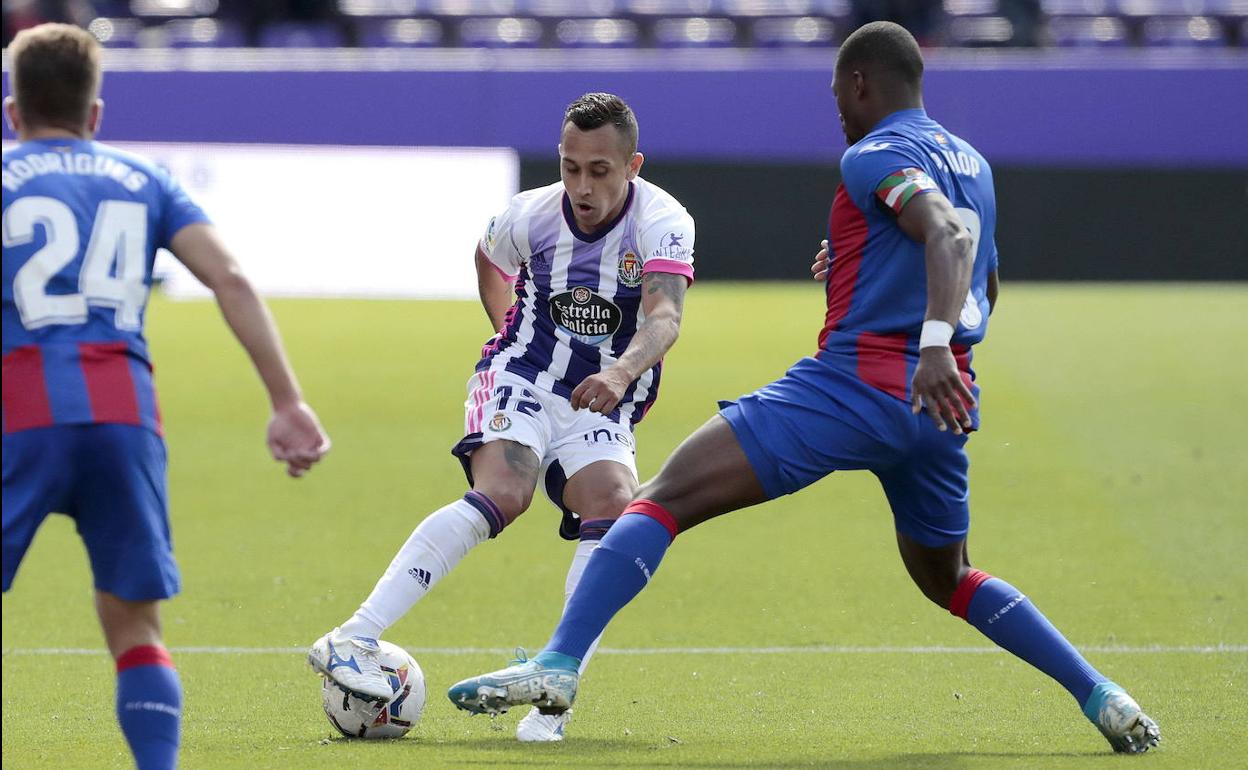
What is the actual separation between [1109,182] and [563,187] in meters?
16.8

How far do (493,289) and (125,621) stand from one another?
2.26 metres

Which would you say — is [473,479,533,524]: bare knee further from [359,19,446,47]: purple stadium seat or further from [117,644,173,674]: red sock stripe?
[359,19,446,47]: purple stadium seat

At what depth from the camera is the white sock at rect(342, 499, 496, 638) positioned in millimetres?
4980

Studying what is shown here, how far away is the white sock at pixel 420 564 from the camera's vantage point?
4980 millimetres

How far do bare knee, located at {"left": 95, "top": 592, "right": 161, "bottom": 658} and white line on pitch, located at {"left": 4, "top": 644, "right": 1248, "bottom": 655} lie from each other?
2486 mm

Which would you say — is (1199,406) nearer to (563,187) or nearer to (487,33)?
(563,187)

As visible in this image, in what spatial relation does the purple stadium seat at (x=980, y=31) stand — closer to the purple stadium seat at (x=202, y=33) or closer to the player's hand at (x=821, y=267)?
the purple stadium seat at (x=202, y=33)

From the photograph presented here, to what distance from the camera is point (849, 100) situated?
192 inches

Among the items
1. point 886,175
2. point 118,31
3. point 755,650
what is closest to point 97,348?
point 886,175

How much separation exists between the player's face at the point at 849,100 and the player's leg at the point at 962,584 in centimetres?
87

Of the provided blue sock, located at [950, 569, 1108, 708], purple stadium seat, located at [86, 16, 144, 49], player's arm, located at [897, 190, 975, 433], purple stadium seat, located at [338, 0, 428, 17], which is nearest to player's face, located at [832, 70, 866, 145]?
player's arm, located at [897, 190, 975, 433]

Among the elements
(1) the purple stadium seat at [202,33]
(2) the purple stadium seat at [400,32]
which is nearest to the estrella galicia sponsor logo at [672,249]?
(2) the purple stadium seat at [400,32]

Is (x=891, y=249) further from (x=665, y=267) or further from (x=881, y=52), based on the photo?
(x=665, y=267)

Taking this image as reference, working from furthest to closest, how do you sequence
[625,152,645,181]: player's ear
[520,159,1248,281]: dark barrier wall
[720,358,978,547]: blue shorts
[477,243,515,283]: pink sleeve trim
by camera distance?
[520,159,1248,281]: dark barrier wall → [477,243,515,283]: pink sleeve trim → [625,152,645,181]: player's ear → [720,358,978,547]: blue shorts
